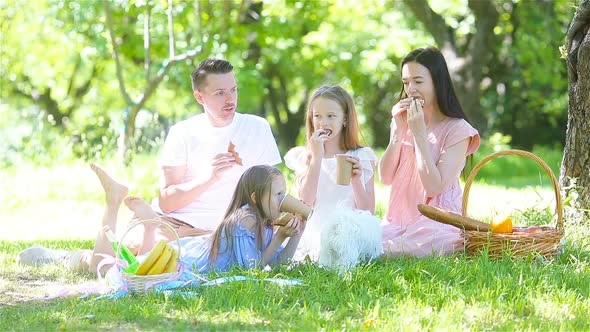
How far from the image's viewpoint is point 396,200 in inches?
219

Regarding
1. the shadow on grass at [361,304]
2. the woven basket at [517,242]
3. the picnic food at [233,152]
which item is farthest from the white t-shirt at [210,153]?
the woven basket at [517,242]

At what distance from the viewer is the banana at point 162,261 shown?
4359 mm

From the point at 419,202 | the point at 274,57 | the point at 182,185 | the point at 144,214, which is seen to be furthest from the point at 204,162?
the point at 274,57

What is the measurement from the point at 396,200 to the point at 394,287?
4.26ft

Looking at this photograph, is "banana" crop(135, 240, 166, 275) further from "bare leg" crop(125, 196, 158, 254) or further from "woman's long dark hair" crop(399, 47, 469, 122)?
"woman's long dark hair" crop(399, 47, 469, 122)

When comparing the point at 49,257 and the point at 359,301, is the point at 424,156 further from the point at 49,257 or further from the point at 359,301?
the point at 49,257

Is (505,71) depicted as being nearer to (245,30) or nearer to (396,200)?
(245,30)

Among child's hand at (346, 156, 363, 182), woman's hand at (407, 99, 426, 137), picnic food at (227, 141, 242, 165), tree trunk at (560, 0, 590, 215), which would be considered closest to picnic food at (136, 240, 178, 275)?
picnic food at (227, 141, 242, 165)

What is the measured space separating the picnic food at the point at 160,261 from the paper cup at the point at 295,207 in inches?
28.3

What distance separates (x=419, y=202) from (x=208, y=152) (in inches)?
52.1

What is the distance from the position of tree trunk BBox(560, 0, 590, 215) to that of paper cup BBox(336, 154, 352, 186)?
1646mm

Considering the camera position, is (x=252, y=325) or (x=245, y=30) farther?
(x=245, y=30)

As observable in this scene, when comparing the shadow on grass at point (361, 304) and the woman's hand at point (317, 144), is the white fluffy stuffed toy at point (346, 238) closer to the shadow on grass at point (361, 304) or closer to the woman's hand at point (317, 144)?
the shadow on grass at point (361, 304)

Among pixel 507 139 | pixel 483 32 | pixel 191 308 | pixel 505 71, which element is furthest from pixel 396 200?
pixel 505 71
